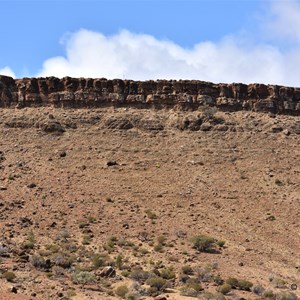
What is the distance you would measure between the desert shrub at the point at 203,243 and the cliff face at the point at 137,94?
17031 mm

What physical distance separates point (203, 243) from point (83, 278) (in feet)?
27.3

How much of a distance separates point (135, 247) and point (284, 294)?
7921 millimetres

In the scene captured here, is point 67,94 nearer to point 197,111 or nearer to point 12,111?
point 12,111

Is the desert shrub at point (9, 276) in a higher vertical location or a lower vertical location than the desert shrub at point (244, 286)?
higher


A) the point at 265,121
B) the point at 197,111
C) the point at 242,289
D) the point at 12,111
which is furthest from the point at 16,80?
the point at 242,289

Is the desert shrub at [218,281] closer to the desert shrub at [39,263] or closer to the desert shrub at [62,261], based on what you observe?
the desert shrub at [62,261]

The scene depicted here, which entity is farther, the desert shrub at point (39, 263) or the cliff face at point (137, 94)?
the cliff face at point (137, 94)

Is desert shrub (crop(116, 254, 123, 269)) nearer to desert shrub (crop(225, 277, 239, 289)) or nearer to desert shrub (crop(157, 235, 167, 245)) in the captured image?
desert shrub (crop(157, 235, 167, 245))

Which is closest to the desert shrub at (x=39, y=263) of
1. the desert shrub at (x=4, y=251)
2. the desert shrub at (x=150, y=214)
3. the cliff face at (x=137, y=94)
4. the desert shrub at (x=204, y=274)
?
the desert shrub at (x=4, y=251)

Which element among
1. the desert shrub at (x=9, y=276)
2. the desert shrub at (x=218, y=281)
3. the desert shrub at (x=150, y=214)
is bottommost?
the desert shrub at (x=218, y=281)

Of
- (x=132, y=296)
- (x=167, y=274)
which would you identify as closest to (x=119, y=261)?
(x=167, y=274)

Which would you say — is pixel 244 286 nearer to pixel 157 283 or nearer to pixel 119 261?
pixel 157 283

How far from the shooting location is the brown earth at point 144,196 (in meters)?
30.8

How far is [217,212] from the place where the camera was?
1549 inches
